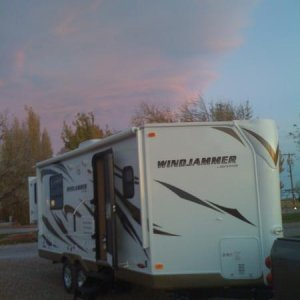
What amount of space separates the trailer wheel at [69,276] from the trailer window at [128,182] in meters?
3.30

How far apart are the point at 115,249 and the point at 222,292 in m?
1.86

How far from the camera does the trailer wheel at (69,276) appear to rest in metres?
11.0

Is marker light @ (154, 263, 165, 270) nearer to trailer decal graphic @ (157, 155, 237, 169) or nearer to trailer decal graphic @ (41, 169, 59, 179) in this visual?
trailer decal graphic @ (157, 155, 237, 169)

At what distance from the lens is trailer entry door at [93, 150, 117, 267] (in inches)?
346

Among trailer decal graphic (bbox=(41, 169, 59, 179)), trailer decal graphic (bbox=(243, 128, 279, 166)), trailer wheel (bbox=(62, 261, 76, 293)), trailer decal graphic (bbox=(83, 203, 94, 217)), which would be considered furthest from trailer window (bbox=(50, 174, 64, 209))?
trailer decal graphic (bbox=(243, 128, 279, 166))

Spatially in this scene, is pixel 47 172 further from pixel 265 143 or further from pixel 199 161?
pixel 265 143

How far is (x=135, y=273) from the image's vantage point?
8.23 m

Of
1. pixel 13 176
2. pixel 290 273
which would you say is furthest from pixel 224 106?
pixel 290 273

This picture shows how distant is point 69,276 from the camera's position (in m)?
11.3

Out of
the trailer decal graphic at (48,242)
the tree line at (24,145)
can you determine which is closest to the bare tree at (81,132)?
the tree line at (24,145)

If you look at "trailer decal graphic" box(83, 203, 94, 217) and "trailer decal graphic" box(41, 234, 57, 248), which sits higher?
"trailer decal graphic" box(83, 203, 94, 217)

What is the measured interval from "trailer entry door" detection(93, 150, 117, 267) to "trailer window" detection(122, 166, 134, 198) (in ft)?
1.09

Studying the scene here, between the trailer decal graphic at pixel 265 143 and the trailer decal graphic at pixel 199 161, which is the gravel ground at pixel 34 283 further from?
the trailer decal graphic at pixel 265 143

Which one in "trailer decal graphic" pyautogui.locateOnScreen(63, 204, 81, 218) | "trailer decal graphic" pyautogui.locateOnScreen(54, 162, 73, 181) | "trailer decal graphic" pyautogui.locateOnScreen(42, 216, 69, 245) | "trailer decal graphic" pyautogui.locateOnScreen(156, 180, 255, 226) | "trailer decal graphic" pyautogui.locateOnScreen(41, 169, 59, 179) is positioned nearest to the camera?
"trailer decal graphic" pyautogui.locateOnScreen(156, 180, 255, 226)
